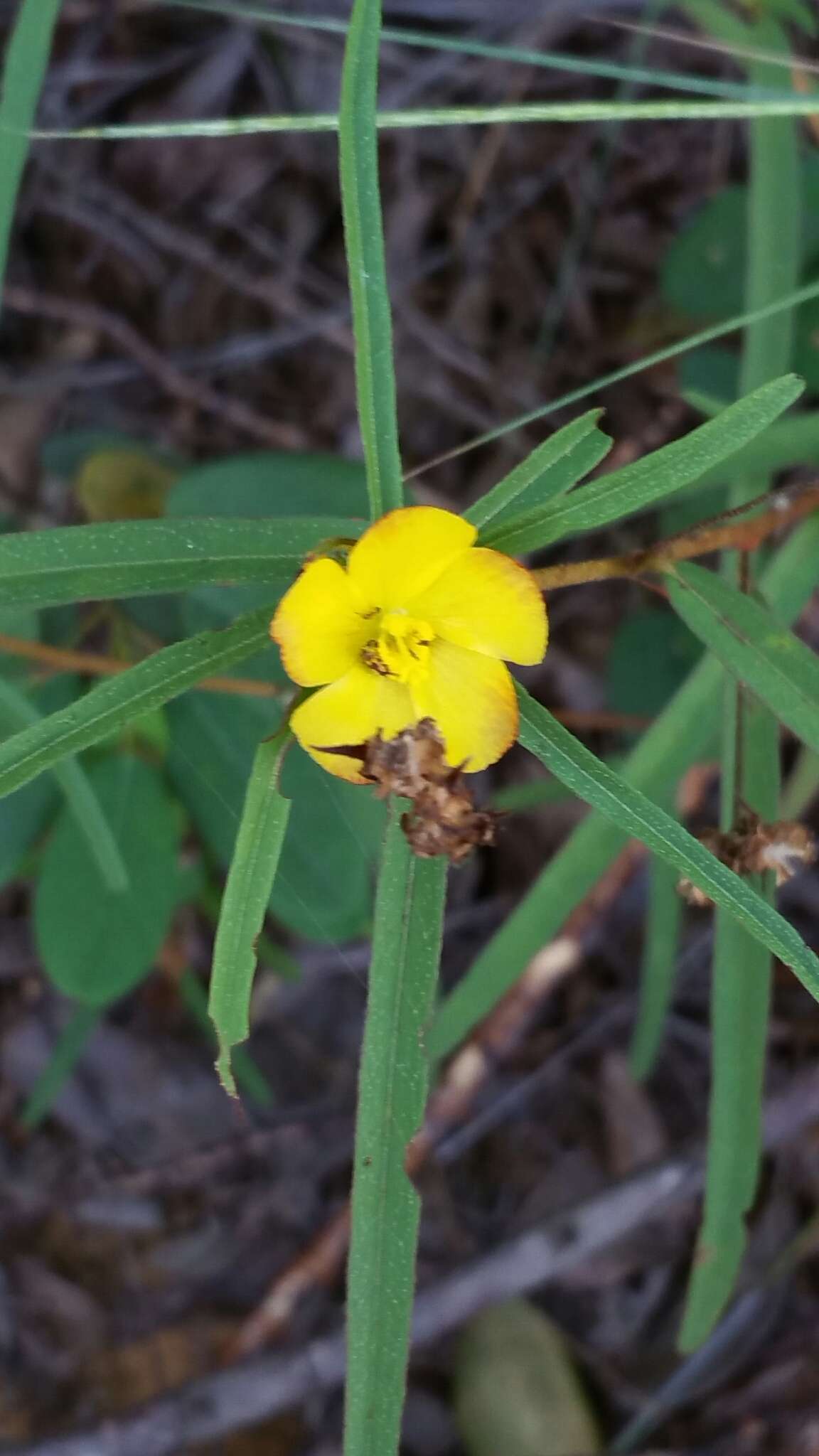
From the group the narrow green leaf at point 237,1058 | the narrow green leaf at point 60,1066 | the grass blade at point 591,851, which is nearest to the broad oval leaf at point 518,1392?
the narrow green leaf at point 237,1058

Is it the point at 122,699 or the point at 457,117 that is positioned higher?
the point at 457,117

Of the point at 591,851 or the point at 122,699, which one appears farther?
the point at 591,851

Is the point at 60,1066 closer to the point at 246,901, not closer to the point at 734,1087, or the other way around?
the point at 734,1087

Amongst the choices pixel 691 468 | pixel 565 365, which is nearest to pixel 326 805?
pixel 691 468

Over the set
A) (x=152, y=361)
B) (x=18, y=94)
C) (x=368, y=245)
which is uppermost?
(x=152, y=361)

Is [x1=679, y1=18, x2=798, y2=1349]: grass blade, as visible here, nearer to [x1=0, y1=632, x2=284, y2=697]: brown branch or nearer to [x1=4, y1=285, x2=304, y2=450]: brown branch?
[x1=0, y1=632, x2=284, y2=697]: brown branch

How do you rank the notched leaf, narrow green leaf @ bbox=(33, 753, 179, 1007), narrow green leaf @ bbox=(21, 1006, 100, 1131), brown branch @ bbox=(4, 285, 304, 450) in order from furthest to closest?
brown branch @ bbox=(4, 285, 304, 450) → narrow green leaf @ bbox=(21, 1006, 100, 1131) → narrow green leaf @ bbox=(33, 753, 179, 1007) → the notched leaf

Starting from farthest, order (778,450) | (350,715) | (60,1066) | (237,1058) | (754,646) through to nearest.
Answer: (237,1058) → (60,1066) → (778,450) → (754,646) → (350,715)

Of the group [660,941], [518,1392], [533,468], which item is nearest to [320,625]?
[533,468]

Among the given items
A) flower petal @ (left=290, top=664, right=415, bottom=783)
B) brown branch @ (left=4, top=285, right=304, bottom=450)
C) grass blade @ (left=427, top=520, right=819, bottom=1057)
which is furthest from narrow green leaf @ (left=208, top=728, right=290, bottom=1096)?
brown branch @ (left=4, top=285, right=304, bottom=450)
